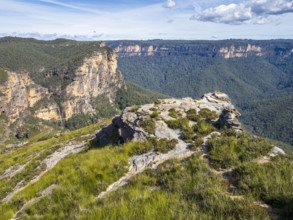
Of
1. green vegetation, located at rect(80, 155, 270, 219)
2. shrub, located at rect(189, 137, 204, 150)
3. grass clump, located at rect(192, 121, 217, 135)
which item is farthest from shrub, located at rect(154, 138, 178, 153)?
green vegetation, located at rect(80, 155, 270, 219)

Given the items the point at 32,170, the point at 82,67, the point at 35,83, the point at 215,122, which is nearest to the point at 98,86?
the point at 82,67

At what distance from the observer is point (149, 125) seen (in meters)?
12.8

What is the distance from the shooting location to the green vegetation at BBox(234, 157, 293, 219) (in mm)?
4016

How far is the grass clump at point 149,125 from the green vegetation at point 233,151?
452cm

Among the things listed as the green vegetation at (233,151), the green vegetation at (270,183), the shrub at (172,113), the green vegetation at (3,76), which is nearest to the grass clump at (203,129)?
the green vegetation at (233,151)

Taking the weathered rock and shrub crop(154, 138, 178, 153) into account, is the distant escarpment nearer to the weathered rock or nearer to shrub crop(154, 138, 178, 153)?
shrub crop(154, 138, 178, 153)

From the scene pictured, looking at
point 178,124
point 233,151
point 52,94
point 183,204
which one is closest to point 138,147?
point 178,124

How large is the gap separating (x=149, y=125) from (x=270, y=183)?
877 centimetres

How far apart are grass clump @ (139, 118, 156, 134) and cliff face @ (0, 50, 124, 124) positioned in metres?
141

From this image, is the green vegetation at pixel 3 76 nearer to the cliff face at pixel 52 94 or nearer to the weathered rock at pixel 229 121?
the cliff face at pixel 52 94

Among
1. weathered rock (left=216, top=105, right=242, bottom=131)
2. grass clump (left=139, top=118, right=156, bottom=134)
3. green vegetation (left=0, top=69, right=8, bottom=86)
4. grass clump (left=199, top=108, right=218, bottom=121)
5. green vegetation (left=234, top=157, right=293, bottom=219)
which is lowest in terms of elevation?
green vegetation (left=0, top=69, right=8, bottom=86)

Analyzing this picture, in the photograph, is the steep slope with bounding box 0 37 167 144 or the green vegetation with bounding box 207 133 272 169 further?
the steep slope with bounding box 0 37 167 144

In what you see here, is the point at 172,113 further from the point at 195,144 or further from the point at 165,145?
the point at 195,144

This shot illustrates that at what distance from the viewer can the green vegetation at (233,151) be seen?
7.04 m
